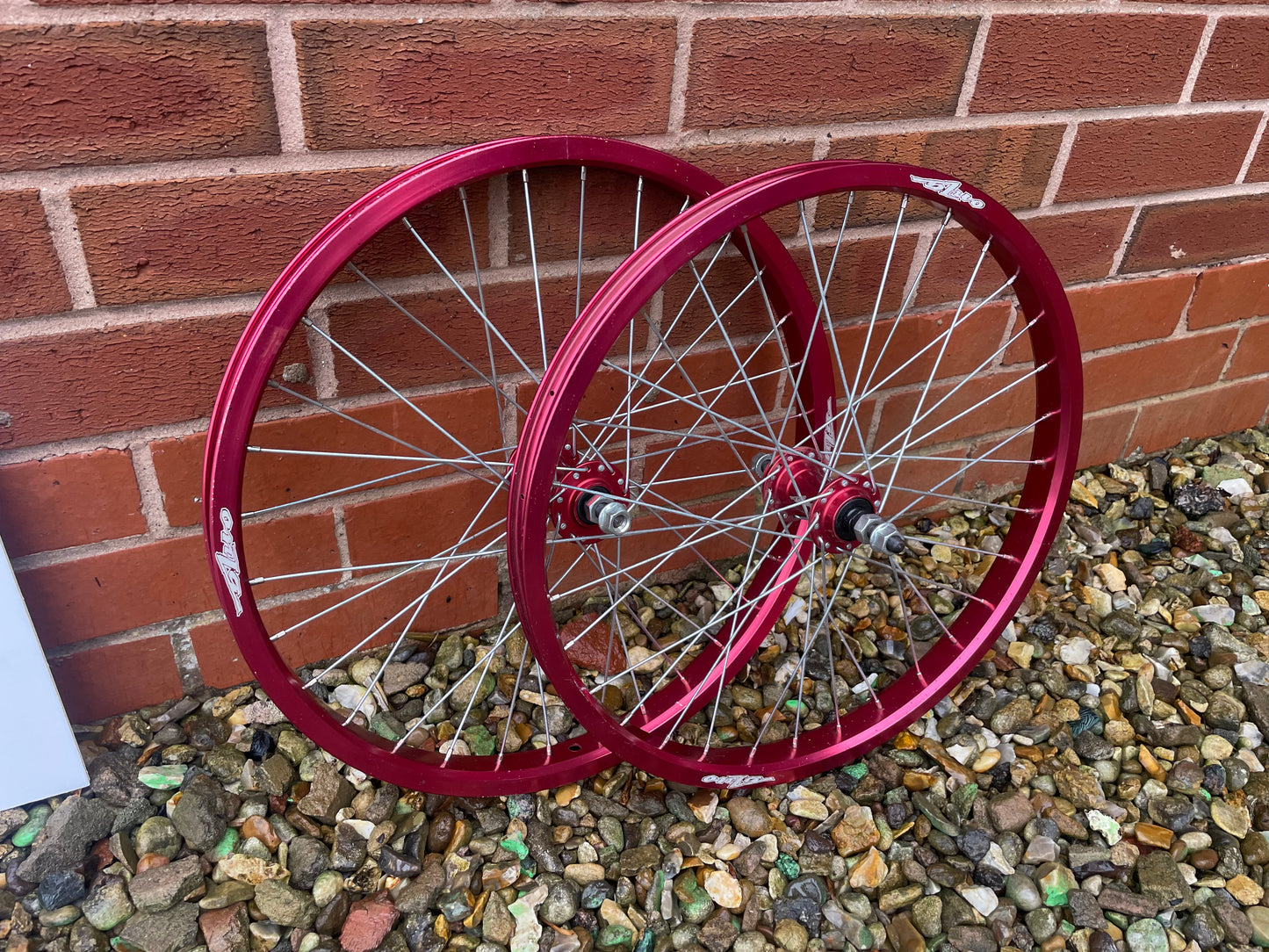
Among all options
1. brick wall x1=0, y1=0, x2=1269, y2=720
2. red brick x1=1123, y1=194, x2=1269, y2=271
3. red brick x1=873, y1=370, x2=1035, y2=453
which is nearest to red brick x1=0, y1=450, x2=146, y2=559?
brick wall x1=0, y1=0, x2=1269, y2=720

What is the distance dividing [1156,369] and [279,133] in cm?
169

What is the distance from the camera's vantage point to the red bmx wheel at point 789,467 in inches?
41.3

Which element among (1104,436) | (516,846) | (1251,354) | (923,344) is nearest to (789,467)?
(923,344)

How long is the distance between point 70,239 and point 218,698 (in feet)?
2.23

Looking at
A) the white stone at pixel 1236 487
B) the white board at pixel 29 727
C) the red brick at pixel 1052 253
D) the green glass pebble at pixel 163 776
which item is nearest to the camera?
the white board at pixel 29 727

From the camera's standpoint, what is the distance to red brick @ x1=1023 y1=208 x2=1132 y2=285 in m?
1.55

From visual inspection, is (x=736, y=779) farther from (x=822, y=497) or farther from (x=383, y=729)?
(x=383, y=729)

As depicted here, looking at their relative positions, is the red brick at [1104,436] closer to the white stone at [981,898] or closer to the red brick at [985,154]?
the red brick at [985,154]

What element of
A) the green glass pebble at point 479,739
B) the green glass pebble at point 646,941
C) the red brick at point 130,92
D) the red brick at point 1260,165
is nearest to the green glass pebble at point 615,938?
the green glass pebble at point 646,941

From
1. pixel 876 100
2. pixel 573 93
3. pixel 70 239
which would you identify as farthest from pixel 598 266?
pixel 70 239

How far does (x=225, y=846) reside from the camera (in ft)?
3.82

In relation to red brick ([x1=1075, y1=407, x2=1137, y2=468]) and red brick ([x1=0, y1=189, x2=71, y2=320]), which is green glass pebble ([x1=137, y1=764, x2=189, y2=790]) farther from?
red brick ([x1=1075, y1=407, x2=1137, y2=468])

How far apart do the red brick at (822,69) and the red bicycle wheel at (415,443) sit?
12cm

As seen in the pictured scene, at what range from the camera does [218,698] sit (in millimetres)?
1343
